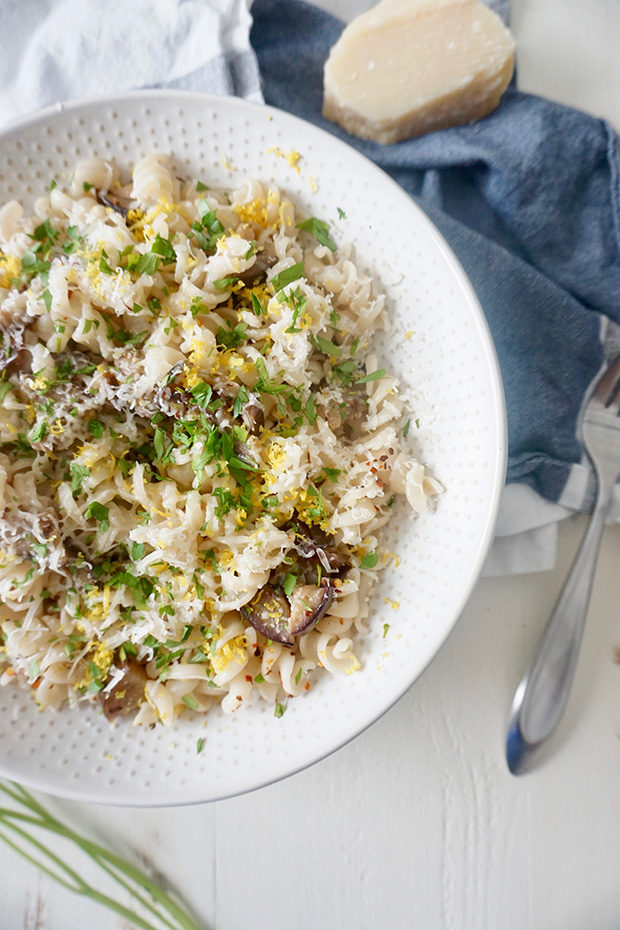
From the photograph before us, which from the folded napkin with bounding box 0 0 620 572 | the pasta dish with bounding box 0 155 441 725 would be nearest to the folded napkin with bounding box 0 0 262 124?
the folded napkin with bounding box 0 0 620 572

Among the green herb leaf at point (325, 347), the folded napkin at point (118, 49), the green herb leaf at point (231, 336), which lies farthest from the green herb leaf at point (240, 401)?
the folded napkin at point (118, 49)

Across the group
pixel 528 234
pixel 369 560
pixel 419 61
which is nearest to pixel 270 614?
pixel 369 560

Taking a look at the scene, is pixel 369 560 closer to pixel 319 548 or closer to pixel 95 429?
pixel 319 548

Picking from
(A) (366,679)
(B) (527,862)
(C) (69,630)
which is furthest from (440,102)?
(B) (527,862)

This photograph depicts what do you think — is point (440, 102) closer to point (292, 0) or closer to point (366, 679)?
point (292, 0)

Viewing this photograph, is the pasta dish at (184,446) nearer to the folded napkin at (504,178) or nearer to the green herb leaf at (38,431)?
the green herb leaf at (38,431)
